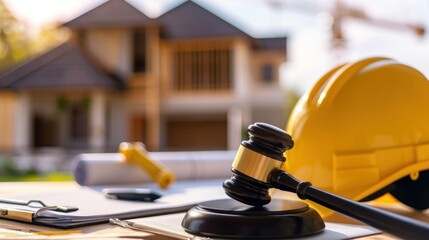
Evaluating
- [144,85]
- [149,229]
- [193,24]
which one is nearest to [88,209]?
[149,229]

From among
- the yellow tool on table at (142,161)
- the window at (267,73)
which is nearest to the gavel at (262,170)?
the yellow tool on table at (142,161)

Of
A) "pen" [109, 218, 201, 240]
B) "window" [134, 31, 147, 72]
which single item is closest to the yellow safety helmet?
"pen" [109, 218, 201, 240]

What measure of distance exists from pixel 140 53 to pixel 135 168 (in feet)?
36.9

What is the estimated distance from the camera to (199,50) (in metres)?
12.0

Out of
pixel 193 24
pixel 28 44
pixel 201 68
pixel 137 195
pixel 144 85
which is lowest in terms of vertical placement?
pixel 137 195

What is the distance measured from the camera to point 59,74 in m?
11.5

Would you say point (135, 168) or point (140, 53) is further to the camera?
point (140, 53)

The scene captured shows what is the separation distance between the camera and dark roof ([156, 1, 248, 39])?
1160 centimetres

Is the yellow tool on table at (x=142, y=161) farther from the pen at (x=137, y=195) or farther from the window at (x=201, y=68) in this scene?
the window at (x=201, y=68)

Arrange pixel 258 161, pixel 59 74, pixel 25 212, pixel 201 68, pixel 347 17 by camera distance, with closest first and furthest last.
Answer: pixel 258 161 < pixel 25 212 < pixel 59 74 < pixel 201 68 < pixel 347 17

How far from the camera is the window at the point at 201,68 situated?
12008 millimetres

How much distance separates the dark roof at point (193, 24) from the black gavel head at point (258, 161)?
35.6ft

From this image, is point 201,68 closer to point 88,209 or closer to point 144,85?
point 144,85

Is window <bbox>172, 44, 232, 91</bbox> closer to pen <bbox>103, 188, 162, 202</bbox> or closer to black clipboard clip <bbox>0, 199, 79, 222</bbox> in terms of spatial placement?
pen <bbox>103, 188, 162, 202</bbox>
